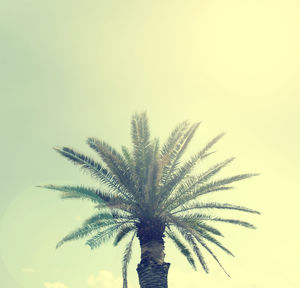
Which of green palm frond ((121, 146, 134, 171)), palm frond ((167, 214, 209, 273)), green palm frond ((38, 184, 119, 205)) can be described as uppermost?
green palm frond ((121, 146, 134, 171))

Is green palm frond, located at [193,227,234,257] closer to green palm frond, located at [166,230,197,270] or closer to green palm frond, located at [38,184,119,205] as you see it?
green palm frond, located at [166,230,197,270]

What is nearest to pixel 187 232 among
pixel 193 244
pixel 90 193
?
pixel 193 244

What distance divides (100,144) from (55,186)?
2.64 meters

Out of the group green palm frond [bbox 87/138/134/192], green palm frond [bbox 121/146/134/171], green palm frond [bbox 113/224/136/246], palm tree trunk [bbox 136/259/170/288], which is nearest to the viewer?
palm tree trunk [bbox 136/259/170/288]

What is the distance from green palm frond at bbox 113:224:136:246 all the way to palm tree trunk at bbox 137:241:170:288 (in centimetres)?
143

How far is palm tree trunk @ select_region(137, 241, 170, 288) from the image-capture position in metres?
15.3

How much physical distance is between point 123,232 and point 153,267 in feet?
9.33

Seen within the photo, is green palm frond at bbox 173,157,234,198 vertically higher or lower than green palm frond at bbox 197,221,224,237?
higher

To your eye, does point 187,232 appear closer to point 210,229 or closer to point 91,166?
point 210,229

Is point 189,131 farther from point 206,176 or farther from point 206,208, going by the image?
point 206,208

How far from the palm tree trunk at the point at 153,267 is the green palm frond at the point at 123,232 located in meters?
1.43

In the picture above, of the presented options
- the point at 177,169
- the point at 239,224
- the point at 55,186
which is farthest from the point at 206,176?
the point at 55,186

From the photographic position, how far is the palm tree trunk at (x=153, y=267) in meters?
15.3

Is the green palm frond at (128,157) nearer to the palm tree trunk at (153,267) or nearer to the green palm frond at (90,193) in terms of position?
the green palm frond at (90,193)
